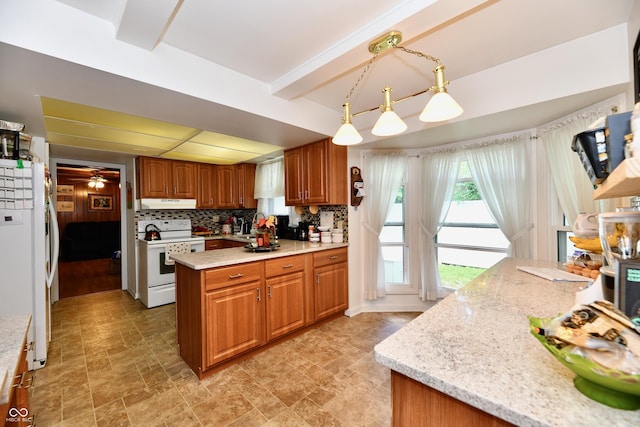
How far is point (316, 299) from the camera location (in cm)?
286

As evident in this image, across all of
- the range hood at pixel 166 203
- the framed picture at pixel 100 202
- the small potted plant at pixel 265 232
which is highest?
the framed picture at pixel 100 202

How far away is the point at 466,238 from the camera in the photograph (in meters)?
3.07

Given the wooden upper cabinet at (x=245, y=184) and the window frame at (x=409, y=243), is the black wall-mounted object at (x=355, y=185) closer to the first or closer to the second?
the window frame at (x=409, y=243)

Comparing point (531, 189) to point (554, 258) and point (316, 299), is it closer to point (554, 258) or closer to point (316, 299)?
point (554, 258)

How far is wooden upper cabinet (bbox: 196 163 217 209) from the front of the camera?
14.2 ft

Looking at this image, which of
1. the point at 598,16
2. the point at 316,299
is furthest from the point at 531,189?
the point at 316,299

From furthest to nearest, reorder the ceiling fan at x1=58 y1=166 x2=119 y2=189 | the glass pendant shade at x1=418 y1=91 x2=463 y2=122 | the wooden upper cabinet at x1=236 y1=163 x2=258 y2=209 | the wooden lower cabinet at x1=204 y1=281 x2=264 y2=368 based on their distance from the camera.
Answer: the ceiling fan at x1=58 y1=166 x2=119 y2=189 → the wooden upper cabinet at x1=236 y1=163 x2=258 y2=209 → the wooden lower cabinet at x1=204 y1=281 x2=264 y2=368 → the glass pendant shade at x1=418 y1=91 x2=463 y2=122

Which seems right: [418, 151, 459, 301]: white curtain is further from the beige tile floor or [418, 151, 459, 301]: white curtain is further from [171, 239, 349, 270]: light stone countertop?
[171, 239, 349, 270]: light stone countertop

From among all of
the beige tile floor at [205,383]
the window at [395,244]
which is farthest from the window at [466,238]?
the beige tile floor at [205,383]

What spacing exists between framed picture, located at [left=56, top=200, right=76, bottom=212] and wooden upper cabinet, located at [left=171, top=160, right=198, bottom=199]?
5.25 m

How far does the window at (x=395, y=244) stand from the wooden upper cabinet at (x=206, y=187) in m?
2.93

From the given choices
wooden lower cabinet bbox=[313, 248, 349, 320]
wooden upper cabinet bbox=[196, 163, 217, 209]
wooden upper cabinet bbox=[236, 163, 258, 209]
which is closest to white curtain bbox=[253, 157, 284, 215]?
wooden upper cabinet bbox=[236, 163, 258, 209]

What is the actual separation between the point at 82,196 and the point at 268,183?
20.6 ft

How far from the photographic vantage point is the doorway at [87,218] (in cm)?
642
